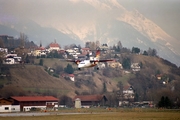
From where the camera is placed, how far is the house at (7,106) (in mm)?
103300

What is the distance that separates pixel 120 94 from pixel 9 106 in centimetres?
4444

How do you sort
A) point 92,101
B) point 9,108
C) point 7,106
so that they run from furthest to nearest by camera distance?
1. point 92,101
2. point 7,106
3. point 9,108

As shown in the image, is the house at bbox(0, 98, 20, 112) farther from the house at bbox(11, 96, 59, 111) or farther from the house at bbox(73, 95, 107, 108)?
the house at bbox(73, 95, 107, 108)

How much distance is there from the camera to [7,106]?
104375 mm

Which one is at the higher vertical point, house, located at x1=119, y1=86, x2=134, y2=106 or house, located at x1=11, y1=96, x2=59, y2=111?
house, located at x1=119, y1=86, x2=134, y2=106

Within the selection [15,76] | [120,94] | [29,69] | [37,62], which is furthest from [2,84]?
[37,62]

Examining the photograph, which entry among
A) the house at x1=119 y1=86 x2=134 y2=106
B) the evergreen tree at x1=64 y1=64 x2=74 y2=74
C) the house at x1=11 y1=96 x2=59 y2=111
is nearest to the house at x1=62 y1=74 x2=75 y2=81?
the evergreen tree at x1=64 y1=64 x2=74 y2=74

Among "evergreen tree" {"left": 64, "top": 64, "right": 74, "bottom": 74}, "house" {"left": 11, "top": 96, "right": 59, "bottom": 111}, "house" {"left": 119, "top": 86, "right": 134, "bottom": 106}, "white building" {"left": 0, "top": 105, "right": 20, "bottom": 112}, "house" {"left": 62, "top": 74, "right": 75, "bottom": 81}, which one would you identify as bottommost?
"white building" {"left": 0, "top": 105, "right": 20, "bottom": 112}

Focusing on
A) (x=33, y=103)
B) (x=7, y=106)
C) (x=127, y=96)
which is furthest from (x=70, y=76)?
(x=7, y=106)

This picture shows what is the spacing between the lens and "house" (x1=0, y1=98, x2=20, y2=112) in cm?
10330

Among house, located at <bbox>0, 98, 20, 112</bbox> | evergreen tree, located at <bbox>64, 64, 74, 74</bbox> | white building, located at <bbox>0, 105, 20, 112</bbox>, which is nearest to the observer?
white building, located at <bbox>0, 105, 20, 112</bbox>

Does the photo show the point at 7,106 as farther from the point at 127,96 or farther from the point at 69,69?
the point at 69,69

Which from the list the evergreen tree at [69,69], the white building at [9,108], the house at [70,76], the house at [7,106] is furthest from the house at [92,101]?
the evergreen tree at [69,69]

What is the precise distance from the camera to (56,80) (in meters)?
166
